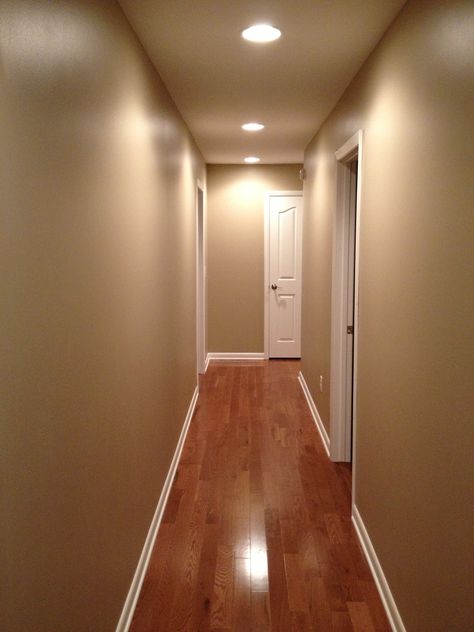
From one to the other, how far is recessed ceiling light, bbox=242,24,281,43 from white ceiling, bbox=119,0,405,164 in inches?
1.6

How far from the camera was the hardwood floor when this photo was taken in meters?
2.58

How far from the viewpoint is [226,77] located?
3482 mm

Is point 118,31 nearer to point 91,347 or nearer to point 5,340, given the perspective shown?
point 91,347

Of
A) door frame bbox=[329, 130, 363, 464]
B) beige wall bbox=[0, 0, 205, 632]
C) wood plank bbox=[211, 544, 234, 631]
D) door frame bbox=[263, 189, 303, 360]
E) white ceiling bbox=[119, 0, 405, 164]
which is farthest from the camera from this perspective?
door frame bbox=[263, 189, 303, 360]

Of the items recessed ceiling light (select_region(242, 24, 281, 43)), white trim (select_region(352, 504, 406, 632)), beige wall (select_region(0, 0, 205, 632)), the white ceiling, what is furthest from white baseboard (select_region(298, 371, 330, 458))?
recessed ceiling light (select_region(242, 24, 281, 43))

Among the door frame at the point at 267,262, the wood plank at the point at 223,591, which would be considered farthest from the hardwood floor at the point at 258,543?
the door frame at the point at 267,262

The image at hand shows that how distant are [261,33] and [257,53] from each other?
305 mm

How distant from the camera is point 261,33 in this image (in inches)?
108

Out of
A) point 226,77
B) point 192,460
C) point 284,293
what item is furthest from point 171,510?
point 284,293

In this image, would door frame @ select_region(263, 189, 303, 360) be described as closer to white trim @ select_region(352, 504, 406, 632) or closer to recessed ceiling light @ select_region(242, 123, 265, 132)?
recessed ceiling light @ select_region(242, 123, 265, 132)

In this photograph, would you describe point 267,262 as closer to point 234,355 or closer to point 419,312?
point 234,355

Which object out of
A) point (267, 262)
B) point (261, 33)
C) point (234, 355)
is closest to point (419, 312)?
point (261, 33)

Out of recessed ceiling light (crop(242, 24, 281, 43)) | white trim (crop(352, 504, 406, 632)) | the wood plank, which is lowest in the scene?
the wood plank

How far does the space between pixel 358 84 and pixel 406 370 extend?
1778 millimetres
